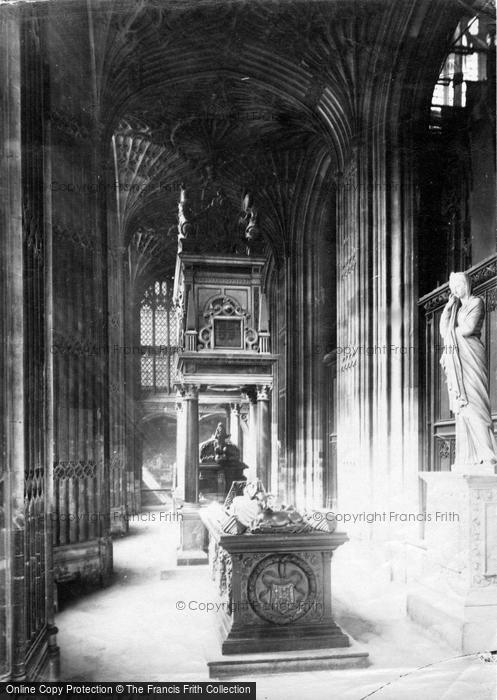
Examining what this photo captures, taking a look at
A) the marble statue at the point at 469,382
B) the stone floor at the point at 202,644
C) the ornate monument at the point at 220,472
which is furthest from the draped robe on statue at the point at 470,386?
the ornate monument at the point at 220,472

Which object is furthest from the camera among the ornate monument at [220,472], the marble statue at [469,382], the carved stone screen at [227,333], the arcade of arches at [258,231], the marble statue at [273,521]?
the ornate monument at [220,472]

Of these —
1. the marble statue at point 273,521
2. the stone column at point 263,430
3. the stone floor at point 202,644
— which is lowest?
the stone floor at point 202,644

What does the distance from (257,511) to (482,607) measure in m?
2.07

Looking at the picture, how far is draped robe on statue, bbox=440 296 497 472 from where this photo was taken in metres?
5.71

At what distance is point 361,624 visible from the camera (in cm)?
635

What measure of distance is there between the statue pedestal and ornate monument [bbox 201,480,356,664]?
969 mm

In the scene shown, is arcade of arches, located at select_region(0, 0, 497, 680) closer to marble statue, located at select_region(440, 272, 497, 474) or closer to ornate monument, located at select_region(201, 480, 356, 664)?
marble statue, located at select_region(440, 272, 497, 474)

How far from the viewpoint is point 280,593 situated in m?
5.45

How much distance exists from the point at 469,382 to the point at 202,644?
10.8 ft

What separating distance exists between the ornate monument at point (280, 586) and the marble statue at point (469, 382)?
139 cm

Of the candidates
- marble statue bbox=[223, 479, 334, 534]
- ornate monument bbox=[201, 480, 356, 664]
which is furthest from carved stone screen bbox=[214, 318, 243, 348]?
ornate monument bbox=[201, 480, 356, 664]

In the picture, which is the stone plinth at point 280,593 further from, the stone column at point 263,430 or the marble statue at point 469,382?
the stone column at point 263,430

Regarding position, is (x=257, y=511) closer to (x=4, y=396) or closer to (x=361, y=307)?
(x=4, y=396)

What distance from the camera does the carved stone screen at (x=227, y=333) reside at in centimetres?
1012
